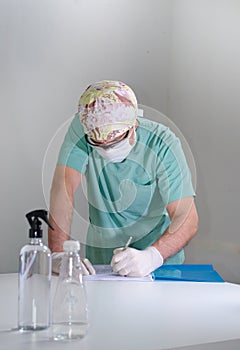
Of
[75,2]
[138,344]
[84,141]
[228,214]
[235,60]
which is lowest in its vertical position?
[228,214]

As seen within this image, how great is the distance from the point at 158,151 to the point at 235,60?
81 cm

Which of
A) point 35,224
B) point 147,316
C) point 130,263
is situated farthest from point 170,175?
point 35,224

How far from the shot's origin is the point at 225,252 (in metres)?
2.59

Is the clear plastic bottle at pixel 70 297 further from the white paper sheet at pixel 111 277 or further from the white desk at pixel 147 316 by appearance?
the white paper sheet at pixel 111 277

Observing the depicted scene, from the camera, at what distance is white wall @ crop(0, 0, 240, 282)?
2.41m

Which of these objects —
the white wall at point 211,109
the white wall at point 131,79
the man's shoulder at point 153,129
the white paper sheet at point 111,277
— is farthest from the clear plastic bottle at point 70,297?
the white wall at point 211,109

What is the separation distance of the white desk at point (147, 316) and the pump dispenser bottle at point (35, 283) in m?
0.03

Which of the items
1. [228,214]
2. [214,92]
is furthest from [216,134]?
[228,214]

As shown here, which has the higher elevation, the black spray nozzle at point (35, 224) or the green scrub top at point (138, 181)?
the black spray nozzle at point (35, 224)

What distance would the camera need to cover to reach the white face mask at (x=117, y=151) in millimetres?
1920

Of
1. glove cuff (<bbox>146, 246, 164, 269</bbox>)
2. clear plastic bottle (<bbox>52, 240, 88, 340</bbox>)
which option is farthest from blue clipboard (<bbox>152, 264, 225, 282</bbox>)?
clear plastic bottle (<bbox>52, 240, 88, 340</bbox>)

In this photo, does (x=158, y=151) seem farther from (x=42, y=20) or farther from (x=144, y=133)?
(x=42, y=20)

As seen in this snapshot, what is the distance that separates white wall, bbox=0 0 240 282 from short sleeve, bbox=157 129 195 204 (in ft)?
1.82

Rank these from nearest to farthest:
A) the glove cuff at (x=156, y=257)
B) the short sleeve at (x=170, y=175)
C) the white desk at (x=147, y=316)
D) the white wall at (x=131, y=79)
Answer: the white desk at (x=147, y=316) < the glove cuff at (x=156, y=257) < the short sleeve at (x=170, y=175) < the white wall at (x=131, y=79)
